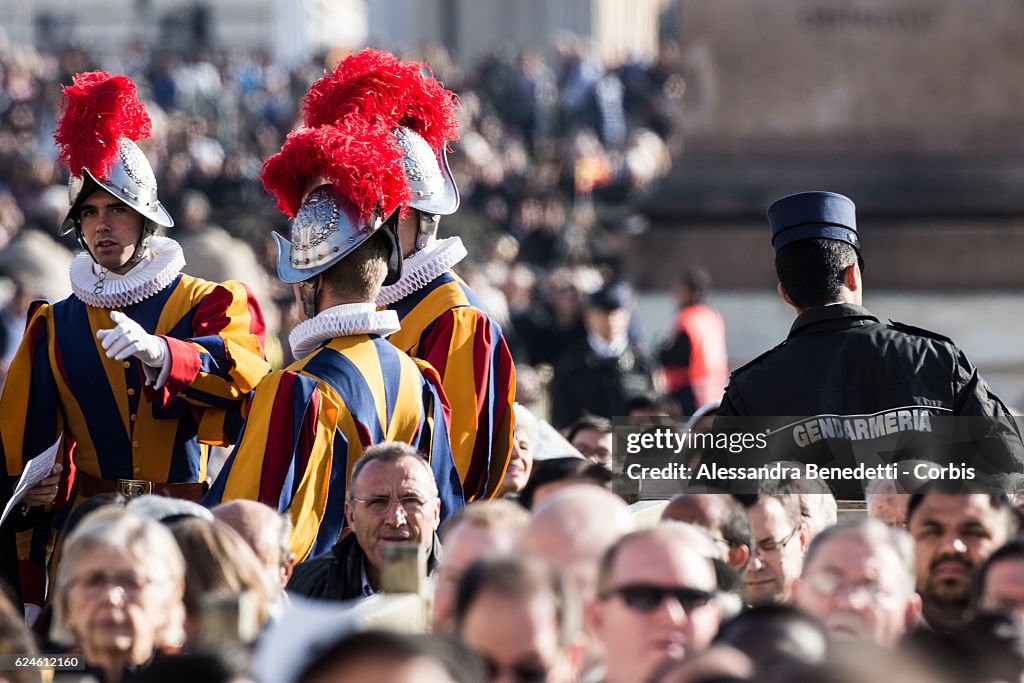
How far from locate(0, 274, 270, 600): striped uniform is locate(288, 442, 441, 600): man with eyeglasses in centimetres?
114

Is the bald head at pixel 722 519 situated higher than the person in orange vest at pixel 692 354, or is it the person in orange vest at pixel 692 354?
the person in orange vest at pixel 692 354

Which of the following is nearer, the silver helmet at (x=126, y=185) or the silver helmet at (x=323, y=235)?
the silver helmet at (x=323, y=235)

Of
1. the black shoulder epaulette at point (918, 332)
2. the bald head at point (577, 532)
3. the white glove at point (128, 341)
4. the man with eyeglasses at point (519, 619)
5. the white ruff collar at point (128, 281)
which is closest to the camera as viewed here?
the man with eyeglasses at point (519, 619)

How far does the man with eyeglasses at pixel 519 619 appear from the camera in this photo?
3227 mm

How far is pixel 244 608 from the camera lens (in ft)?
12.1

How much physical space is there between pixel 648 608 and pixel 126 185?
10.1ft

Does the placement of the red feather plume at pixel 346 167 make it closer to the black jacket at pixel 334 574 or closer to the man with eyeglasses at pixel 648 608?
the black jacket at pixel 334 574

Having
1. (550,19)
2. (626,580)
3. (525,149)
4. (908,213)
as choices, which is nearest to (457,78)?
(525,149)

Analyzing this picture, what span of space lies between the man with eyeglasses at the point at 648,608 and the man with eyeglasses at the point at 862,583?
25 centimetres

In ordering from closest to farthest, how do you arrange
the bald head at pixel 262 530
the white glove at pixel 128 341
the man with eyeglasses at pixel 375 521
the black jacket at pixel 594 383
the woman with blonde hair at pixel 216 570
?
the woman with blonde hair at pixel 216 570
the bald head at pixel 262 530
the man with eyeglasses at pixel 375 521
the white glove at pixel 128 341
the black jacket at pixel 594 383

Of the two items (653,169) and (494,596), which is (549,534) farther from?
(653,169)

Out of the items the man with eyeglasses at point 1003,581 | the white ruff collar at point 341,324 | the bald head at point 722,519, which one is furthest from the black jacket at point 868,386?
the man with eyeglasses at point 1003,581

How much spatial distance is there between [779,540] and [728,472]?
270 mm

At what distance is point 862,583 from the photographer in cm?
366
